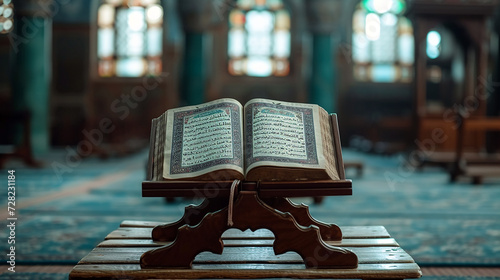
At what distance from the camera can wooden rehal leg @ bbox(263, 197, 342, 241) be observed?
6.25ft

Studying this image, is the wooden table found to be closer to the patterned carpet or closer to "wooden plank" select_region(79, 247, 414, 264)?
"wooden plank" select_region(79, 247, 414, 264)

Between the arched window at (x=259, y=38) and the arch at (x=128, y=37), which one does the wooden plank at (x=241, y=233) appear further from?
the arch at (x=128, y=37)

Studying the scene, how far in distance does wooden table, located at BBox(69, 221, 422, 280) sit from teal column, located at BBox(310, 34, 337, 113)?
11727 millimetres

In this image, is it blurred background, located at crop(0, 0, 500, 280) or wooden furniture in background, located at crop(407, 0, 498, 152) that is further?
wooden furniture in background, located at crop(407, 0, 498, 152)

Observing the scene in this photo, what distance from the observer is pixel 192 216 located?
1938 mm

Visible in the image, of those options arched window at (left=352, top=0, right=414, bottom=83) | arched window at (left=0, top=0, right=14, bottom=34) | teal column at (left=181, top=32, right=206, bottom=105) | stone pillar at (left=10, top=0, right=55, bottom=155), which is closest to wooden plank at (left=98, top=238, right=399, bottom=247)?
stone pillar at (left=10, top=0, right=55, bottom=155)

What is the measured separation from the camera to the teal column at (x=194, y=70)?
1279 cm

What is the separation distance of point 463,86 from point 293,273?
308 inches

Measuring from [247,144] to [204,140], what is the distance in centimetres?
14

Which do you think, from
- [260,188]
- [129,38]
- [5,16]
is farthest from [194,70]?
[260,188]

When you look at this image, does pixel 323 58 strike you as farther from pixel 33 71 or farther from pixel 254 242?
pixel 254 242

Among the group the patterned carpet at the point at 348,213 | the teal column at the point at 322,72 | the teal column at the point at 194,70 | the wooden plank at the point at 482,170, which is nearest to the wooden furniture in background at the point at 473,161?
the wooden plank at the point at 482,170

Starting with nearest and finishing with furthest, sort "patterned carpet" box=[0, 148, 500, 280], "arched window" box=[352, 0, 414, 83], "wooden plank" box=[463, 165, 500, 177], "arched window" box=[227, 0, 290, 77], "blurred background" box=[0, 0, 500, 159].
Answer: "patterned carpet" box=[0, 148, 500, 280], "wooden plank" box=[463, 165, 500, 177], "blurred background" box=[0, 0, 500, 159], "arched window" box=[352, 0, 414, 83], "arched window" box=[227, 0, 290, 77]

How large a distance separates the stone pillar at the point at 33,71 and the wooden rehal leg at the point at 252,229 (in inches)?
402
